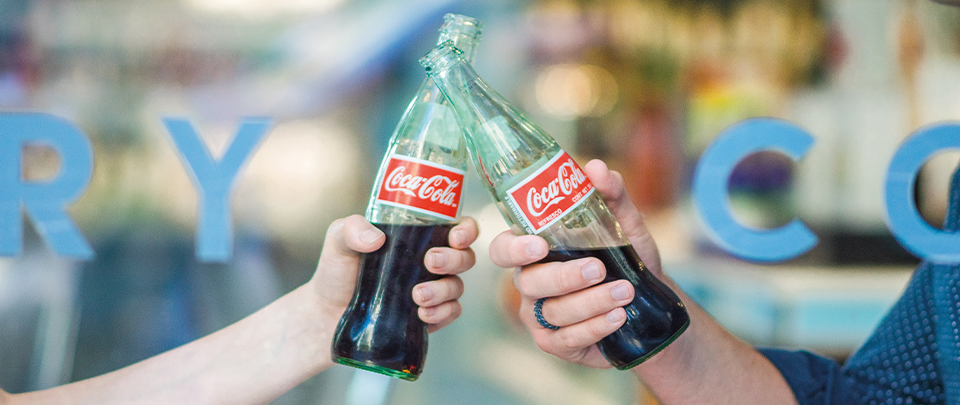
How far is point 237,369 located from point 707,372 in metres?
0.63

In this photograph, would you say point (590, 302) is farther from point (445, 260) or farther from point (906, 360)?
point (906, 360)

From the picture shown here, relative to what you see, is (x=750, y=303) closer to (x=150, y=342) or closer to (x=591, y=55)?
(x=591, y=55)

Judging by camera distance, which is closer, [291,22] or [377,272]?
[377,272]

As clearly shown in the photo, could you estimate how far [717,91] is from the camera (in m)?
1.84

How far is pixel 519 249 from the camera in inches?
26.9

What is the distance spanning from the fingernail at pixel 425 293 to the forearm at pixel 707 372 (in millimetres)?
303

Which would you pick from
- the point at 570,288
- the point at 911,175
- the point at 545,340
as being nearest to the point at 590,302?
the point at 570,288

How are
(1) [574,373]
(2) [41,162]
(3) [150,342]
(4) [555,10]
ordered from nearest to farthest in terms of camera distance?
(2) [41,162] → (3) [150,342] → (4) [555,10] → (1) [574,373]

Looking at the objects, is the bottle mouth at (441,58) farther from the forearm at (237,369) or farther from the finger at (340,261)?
the forearm at (237,369)

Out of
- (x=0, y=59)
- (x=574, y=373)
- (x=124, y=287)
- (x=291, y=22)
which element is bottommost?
(x=574, y=373)

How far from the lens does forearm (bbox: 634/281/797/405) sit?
863 millimetres

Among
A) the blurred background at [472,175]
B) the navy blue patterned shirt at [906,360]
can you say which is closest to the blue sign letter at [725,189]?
the navy blue patterned shirt at [906,360]

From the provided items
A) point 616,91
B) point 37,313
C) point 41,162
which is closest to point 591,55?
point 616,91

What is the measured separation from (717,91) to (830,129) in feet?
1.20
